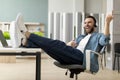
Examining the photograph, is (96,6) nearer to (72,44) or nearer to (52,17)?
(52,17)

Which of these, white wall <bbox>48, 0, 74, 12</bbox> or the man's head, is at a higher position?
white wall <bbox>48, 0, 74, 12</bbox>

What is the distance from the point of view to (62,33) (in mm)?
8836

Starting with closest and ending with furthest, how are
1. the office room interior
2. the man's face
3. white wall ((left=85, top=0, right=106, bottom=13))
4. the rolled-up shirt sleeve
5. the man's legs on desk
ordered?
the man's legs on desk, the rolled-up shirt sleeve, the man's face, the office room interior, white wall ((left=85, top=0, right=106, bottom=13))

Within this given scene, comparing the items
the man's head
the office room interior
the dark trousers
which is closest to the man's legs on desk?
the dark trousers

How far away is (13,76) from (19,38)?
90.0 inches

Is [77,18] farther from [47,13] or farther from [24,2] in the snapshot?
[24,2]

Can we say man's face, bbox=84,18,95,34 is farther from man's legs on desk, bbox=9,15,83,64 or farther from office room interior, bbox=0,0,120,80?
office room interior, bbox=0,0,120,80

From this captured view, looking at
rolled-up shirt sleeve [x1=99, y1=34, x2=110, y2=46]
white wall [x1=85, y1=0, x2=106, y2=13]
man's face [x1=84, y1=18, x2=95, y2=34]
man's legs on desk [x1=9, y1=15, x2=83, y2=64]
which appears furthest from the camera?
white wall [x1=85, y1=0, x2=106, y2=13]

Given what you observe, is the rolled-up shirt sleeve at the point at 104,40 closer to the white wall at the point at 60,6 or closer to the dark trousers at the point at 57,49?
the dark trousers at the point at 57,49

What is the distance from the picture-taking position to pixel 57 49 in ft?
10.8

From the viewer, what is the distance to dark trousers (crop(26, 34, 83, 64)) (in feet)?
10.3

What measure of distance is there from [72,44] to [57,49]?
0.56 m

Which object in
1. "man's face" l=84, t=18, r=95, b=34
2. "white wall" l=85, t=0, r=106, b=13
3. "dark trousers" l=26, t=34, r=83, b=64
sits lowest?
"dark trousers" l=26, t=34, r=83, b=64

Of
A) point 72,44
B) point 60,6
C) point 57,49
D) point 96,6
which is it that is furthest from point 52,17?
point 57,49
